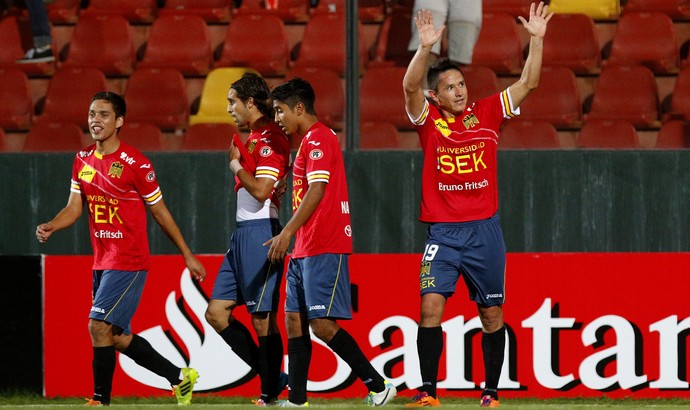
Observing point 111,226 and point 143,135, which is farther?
point 143,135

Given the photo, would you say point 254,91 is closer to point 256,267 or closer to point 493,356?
point 256,267

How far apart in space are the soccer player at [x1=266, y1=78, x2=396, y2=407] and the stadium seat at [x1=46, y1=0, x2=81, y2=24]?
430 cm

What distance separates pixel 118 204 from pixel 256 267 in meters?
0.81

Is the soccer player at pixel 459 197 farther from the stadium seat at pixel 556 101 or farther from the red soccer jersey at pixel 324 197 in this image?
the stadium seat at pixel 556 101

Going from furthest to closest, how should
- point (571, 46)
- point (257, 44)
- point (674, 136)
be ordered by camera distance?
point (257, 44)
point (571, 46)
point (674, 136)

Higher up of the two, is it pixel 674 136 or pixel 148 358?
pixel 674 136

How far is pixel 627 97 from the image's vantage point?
8406mm

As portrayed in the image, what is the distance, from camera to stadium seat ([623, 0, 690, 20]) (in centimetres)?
860

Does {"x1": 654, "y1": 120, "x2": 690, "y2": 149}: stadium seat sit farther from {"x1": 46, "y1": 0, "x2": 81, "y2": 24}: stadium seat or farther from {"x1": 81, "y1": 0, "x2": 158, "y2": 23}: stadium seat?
{"x1": 46, "y1": 0, "x2": 81, "y2": 24}: stadium seat

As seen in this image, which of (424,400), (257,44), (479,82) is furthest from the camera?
(257,44)

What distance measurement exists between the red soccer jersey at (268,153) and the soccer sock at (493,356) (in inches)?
55.2

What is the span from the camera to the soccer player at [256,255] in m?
Answer: 6.25

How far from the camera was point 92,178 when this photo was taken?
244 inches

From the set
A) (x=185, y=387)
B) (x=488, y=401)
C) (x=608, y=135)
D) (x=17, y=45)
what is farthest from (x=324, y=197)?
(x=17, y=45)
